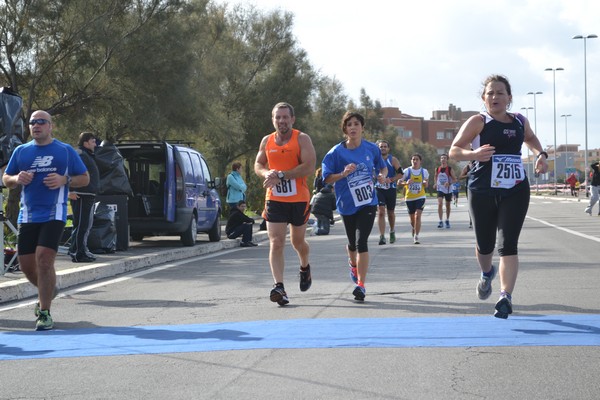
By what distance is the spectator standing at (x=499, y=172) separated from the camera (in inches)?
305

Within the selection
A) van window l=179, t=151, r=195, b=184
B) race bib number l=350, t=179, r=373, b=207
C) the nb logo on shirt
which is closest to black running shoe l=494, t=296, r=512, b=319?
race bib number l=350, t=179, r=373, b=207

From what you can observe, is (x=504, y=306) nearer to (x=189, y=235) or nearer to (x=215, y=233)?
(x=189, y=235)

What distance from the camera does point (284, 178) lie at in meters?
9.27

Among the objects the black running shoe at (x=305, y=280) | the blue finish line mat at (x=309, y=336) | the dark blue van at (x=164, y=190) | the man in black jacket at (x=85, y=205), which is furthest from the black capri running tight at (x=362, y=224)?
the dark blue van at (x=164, y=190)

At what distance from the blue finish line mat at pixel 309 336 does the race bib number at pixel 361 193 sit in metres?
1.71

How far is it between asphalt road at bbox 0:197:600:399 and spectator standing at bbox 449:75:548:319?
2.01ft

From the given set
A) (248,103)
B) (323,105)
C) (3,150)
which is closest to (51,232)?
(3,150)

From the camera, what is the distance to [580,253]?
14992 mm

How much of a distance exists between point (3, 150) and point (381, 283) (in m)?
4.95

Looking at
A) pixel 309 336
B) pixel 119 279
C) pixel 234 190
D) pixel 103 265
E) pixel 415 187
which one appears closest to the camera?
pixel 309 336

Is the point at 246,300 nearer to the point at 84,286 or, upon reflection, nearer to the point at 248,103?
the point at 84,286

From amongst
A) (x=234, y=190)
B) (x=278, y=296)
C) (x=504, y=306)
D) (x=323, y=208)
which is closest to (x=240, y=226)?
(x=234, y=190)

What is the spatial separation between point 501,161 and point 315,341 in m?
2.14

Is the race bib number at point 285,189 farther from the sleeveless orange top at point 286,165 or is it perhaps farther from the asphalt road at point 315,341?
the asphalt road at point 315,341
